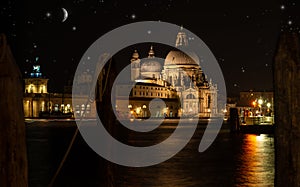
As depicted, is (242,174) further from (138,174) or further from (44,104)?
(44,104)

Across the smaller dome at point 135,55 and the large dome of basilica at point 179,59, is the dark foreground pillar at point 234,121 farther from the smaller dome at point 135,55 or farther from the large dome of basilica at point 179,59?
the smaller dome at point 135,55

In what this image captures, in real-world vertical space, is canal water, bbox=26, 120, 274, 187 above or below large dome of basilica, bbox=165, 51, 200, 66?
below

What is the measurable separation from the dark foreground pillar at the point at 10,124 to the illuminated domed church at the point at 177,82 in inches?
4937

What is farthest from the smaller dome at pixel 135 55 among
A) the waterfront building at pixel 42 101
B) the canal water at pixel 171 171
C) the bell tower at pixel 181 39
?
the canal water at pixel 171 171

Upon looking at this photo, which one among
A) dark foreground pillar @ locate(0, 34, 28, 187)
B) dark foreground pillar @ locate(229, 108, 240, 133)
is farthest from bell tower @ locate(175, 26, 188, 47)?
dark foreground pillar @ locate(0, 34, 28, 187)

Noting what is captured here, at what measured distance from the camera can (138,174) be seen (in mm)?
12000

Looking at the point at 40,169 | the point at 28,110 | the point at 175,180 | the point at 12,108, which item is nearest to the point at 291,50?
the point at 12,108

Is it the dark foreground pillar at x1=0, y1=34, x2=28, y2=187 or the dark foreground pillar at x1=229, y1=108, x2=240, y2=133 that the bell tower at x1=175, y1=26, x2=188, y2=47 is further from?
the dark foreground pillar at x1=0, y1=34, x2=28, y2=187

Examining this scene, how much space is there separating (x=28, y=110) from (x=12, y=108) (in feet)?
329

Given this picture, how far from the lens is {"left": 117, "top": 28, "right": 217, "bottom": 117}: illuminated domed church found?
137 m

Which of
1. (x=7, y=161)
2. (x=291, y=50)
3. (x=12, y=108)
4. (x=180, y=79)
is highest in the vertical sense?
(x=180, y=79)

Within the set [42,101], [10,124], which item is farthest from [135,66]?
[10,124]

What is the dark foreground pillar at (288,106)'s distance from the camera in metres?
5.95

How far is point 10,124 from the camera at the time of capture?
6.05 m
